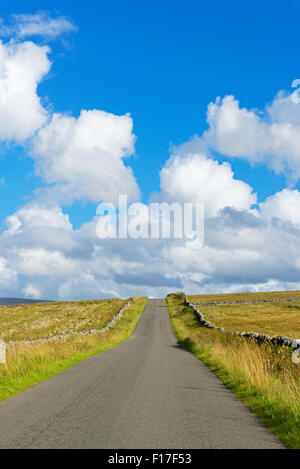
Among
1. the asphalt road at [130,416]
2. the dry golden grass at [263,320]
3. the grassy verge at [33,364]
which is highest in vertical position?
the asphalt road at [130,416]

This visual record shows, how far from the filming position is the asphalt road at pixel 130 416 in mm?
7016

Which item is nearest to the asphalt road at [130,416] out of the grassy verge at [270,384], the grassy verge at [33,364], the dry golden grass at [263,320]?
the grassy verge at [270,384]

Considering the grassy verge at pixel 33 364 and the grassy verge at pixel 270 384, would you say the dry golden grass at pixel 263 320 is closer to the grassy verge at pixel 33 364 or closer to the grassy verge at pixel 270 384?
the grassy verge at pixel 33 364

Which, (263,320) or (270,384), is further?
(263,320)

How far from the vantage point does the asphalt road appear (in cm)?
702

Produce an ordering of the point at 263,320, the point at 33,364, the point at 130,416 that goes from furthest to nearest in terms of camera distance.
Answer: the point at 263,320 < the point at 33,364 < the point at 130,416

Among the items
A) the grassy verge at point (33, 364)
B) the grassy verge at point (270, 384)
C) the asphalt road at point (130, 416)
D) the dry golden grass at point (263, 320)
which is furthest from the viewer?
the dry golden grass at point (263, 320)

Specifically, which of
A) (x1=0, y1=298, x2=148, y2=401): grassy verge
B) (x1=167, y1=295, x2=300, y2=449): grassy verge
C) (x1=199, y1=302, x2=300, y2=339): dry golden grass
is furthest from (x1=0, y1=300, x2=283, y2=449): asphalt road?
(x1=199, y1=302, x2=300, y2=339): dry golden grass

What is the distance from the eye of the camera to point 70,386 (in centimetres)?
1324

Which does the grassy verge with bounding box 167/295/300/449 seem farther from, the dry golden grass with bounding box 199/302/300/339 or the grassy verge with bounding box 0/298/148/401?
the dry golden grass with bounding box 199/302/300/339

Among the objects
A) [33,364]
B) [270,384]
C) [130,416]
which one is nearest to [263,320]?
[33,364]

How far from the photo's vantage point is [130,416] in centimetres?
881

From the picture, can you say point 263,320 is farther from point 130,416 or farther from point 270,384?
point 130,416
